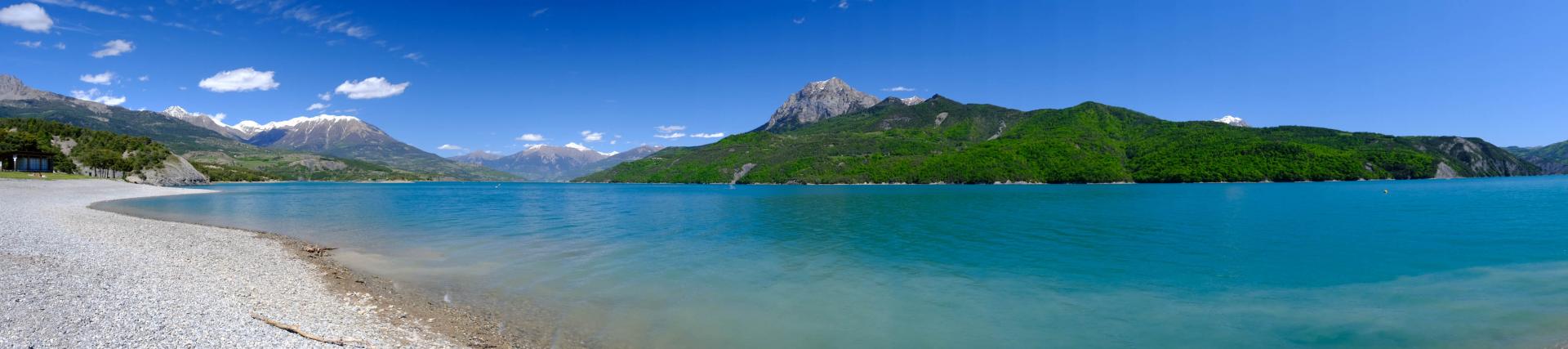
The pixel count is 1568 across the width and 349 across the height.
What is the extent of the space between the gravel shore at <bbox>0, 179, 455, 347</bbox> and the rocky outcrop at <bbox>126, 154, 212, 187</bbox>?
15721 centimetres

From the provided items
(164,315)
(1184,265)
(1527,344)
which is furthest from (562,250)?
(1527,344)

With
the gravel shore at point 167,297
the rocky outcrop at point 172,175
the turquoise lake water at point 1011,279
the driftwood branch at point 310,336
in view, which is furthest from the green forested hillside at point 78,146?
the driftwood branch at point 310,336

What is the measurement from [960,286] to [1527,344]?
38.1 ft

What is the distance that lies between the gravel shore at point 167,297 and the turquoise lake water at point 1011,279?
3340 millimetres

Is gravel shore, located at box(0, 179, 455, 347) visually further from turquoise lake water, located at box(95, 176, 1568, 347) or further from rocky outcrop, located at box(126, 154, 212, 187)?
rocky outcrop, located at box(126, 154, 212, 187)

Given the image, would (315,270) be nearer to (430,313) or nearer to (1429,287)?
(430,313)

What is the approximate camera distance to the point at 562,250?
2645 cm

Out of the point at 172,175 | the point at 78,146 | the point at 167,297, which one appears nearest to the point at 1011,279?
the point at 167,297

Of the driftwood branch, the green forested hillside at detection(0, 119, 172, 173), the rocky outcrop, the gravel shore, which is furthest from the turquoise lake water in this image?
the rocky outcrop

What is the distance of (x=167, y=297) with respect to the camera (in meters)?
12.3

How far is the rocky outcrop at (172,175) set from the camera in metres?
135

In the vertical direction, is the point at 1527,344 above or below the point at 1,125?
below

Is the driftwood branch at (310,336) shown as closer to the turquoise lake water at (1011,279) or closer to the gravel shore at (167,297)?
the gravel shore at (167,297)

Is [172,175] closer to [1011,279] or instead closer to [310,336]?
[310,336]
